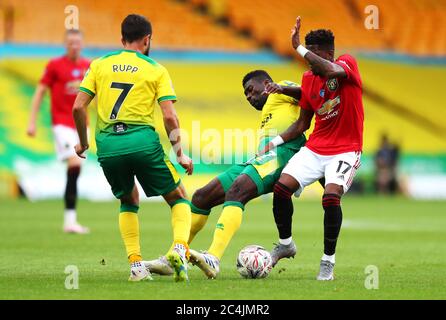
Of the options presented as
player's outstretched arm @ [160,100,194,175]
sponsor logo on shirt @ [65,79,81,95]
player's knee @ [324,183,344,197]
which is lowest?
player's knee @ [324,183,344,197]

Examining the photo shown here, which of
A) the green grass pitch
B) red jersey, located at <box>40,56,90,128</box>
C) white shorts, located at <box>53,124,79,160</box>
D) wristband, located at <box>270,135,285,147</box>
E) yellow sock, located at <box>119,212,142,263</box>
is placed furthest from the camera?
red jersey, located at <box>40,56,90,128</box>

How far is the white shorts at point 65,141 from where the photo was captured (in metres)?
14.6

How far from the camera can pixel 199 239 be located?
45.1ft

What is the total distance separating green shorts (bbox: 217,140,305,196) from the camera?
9.29 m

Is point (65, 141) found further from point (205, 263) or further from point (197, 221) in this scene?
point (205, 263)

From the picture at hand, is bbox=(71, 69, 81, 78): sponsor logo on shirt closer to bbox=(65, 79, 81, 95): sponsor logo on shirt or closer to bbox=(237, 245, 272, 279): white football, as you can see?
bbox=(65, 79, 81, 95): sponsor logo on shirt

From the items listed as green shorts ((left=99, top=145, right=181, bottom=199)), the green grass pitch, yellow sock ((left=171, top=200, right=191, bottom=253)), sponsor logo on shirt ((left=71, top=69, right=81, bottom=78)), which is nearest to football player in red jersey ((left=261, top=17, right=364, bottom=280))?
the green grass pitch

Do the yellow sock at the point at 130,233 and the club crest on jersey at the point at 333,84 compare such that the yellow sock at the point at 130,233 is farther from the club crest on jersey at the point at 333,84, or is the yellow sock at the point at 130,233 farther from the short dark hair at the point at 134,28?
the club crest on jersey at the point at 333,84

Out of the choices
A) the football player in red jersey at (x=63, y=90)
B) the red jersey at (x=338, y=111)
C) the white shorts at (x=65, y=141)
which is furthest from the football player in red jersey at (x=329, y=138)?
the football player in red jersey at (x=63, y=90)

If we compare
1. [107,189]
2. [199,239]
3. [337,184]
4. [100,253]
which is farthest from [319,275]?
[107,189]

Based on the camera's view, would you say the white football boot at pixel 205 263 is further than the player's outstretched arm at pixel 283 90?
No

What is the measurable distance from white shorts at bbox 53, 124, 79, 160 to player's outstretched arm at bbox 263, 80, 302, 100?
5.90 metres

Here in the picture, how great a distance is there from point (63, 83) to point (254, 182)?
6263 millimetres

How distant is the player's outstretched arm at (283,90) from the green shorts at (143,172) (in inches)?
48.8
